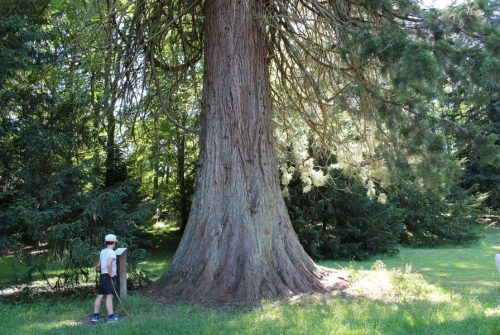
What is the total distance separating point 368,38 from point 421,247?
658 inches

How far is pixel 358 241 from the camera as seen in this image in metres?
18.2

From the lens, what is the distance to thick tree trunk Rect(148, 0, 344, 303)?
9484 mm

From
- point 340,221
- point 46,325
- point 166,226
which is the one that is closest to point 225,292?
point 46,325

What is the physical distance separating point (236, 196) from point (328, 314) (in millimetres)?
3060

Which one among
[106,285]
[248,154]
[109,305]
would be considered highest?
[248,154]

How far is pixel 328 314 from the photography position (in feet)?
25.0

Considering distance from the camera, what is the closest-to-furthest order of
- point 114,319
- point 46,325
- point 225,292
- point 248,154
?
point 46,325, point 114,319, point 225,292, point 248,154

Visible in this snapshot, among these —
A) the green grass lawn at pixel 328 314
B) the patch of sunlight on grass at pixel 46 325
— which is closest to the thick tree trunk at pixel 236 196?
the green grass lawn at pixel 328 314

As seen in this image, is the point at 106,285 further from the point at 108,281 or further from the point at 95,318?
the point at 95,318

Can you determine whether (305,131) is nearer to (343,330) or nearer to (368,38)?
(368,38)

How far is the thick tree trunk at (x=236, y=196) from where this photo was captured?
9.48 metres

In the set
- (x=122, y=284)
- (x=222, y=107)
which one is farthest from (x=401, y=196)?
(x=122, y=284)

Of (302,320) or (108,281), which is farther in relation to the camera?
(108,281)

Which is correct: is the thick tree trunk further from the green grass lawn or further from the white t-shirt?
the white t-shirt
